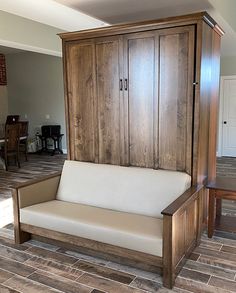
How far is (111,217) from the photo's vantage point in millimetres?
2754

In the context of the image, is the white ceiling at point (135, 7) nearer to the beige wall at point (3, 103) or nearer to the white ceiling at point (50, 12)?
the white ceiling at point (50, 12)

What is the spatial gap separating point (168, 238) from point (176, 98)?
137cm

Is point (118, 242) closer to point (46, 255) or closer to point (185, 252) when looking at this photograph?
point (185, 252)

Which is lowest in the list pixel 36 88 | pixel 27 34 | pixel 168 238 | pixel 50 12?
pixel 168 238

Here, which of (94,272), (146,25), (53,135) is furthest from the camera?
(53,135)

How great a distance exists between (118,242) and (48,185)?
4.02 ft

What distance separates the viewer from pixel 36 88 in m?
8.79

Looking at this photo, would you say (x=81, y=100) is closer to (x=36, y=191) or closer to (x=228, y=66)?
(x=36, y=191)

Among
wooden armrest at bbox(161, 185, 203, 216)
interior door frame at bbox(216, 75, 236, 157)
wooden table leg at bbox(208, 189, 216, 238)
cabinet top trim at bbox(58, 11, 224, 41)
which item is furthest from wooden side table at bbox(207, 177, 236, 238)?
interior door frame at bbox(216, 75, 236, 157)

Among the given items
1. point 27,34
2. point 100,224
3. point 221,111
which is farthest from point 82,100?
point 221,111

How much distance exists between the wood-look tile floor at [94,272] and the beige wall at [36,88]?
5.75 m

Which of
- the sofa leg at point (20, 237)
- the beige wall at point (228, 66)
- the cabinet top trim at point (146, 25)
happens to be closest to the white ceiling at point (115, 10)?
the cabinet top trim at point (146, 25)

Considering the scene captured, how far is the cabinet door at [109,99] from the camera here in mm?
3180

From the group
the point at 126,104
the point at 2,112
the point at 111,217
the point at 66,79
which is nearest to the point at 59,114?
the point at 2,112
